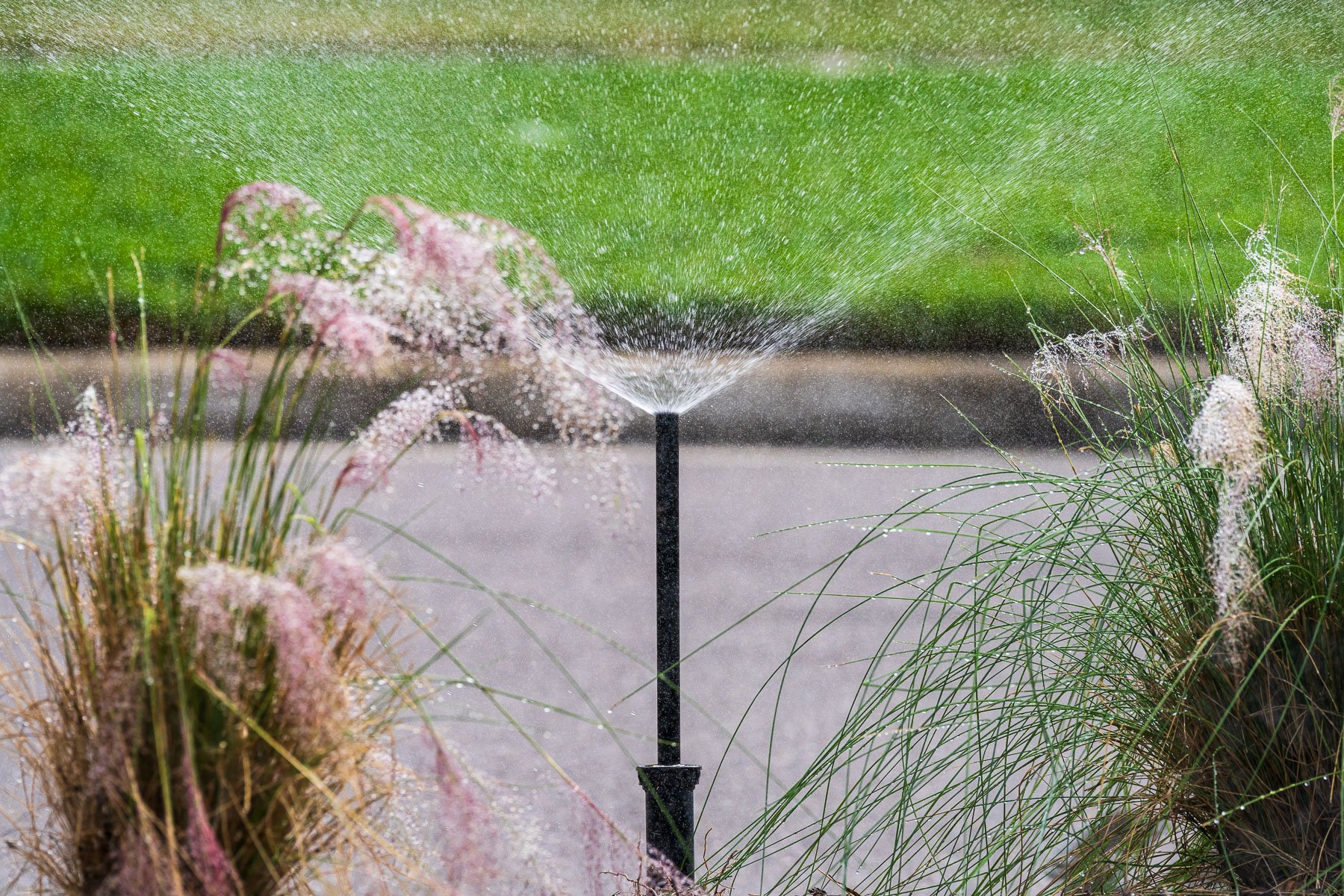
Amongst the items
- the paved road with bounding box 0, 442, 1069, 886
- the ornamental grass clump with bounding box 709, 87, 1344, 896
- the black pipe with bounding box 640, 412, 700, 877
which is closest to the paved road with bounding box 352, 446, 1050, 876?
the paved road with bounding box 0, 442, 1069, 886

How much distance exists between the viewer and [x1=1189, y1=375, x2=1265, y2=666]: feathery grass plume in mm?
552

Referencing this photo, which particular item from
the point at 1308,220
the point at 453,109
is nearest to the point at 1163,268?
the point at 1308,220

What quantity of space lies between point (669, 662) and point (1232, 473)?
0.46 m

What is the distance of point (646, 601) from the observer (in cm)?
160

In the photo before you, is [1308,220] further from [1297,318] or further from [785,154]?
[1297,318]

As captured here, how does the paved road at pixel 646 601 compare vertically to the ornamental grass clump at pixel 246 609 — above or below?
below

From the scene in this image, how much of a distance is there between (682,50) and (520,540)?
0.86 metres

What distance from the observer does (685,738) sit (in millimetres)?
1532

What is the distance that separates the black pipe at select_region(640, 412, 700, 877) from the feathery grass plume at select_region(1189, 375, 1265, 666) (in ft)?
1.37

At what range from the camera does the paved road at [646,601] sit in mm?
1483

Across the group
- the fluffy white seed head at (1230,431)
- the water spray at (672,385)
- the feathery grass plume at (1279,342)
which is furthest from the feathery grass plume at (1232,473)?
the water spray at (672,385)

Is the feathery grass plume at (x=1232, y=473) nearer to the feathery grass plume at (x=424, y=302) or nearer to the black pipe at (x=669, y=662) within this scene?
the feathery grass plume at (x=424, y=302)

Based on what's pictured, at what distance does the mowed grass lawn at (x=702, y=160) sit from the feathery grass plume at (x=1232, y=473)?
3.43 feet

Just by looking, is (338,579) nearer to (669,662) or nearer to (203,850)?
(203,850)
